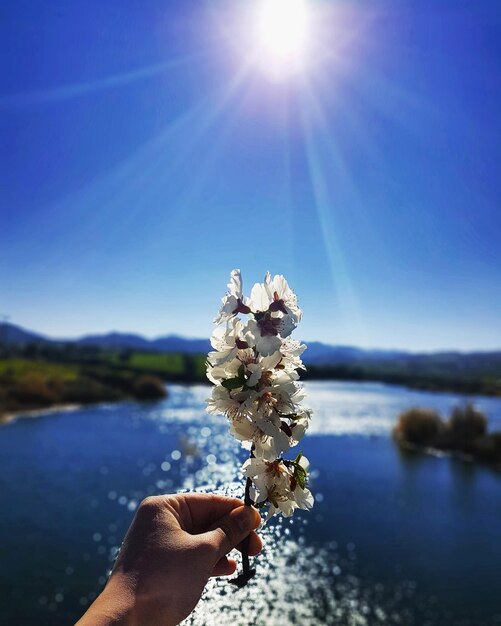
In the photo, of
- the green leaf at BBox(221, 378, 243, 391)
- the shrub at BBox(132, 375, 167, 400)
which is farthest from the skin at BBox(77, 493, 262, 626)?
the shrub at BBox(132, 375, 167, 400)

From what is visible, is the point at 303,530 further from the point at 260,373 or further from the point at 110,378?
the point at 110,378

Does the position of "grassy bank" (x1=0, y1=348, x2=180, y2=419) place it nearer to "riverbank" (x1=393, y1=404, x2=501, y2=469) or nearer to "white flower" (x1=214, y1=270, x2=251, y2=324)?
"riverbank" (x1=393, y1=404, x2=501, y2=469)

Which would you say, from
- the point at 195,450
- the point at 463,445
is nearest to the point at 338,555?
the point at 195,450

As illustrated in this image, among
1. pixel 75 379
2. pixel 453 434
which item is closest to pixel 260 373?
pixel 453 434

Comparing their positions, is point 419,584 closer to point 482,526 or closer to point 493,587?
point 493,587

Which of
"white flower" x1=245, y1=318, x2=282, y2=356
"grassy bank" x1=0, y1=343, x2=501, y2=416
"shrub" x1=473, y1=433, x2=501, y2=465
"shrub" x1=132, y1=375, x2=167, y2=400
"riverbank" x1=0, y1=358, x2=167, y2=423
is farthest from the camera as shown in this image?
"shrub" x1=132, y1=375, x2=167, y2=400

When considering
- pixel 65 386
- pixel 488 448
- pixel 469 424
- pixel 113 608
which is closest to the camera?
pixel 113 608

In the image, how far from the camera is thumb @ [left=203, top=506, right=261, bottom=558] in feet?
4.25

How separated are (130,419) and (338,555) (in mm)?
21379

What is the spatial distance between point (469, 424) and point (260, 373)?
23205 mm

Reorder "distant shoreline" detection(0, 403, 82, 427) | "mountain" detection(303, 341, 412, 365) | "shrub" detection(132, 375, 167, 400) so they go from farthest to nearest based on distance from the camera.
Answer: "shrub" detection(132, 375, 167, 400) → "distant shoreline" detection(0, 403, 82, 427) → "mountain" detection(303, 341, 412, 365)

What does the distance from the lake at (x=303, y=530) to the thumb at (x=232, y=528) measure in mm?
409

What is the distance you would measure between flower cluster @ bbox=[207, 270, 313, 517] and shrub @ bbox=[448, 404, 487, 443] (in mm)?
22828

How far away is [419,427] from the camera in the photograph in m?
23.1
